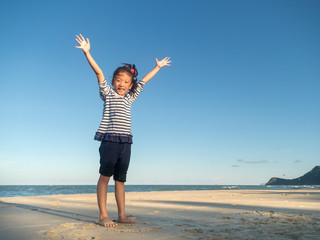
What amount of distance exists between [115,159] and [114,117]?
1.81ft

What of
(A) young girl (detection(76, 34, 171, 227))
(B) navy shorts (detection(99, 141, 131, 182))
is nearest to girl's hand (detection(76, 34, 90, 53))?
(A) young girl (detection(76, 34, 171, 227))

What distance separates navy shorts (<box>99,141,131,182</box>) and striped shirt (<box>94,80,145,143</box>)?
9 centimetres

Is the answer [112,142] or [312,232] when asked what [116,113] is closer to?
[112,142]

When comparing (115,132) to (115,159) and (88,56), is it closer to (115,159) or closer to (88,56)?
(115,159)

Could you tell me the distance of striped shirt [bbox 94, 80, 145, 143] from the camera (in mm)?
3531

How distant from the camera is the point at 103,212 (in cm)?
333

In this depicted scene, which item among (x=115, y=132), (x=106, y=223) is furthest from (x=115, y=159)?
(x=106, y=223)

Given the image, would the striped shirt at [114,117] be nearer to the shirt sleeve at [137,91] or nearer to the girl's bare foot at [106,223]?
the shirt sleeve at [137,91]

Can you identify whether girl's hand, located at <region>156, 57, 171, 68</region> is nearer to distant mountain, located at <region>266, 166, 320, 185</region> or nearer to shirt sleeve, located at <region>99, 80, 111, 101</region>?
shirt sleeve, located at <region>99, 80, 111, 101</region>

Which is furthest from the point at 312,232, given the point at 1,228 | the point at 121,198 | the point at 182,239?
the point at 1,228

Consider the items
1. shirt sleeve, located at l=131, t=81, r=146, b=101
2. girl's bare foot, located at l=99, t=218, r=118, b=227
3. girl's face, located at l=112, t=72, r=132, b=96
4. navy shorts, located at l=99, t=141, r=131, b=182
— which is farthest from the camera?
shirt sleeve, located at l=131, t=81, r=146, b=101

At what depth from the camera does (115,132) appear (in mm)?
3527

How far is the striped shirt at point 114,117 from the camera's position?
353 cm

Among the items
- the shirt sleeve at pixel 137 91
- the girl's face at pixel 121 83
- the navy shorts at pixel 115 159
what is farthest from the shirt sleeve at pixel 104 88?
the navy shorts at pixel 115 159
